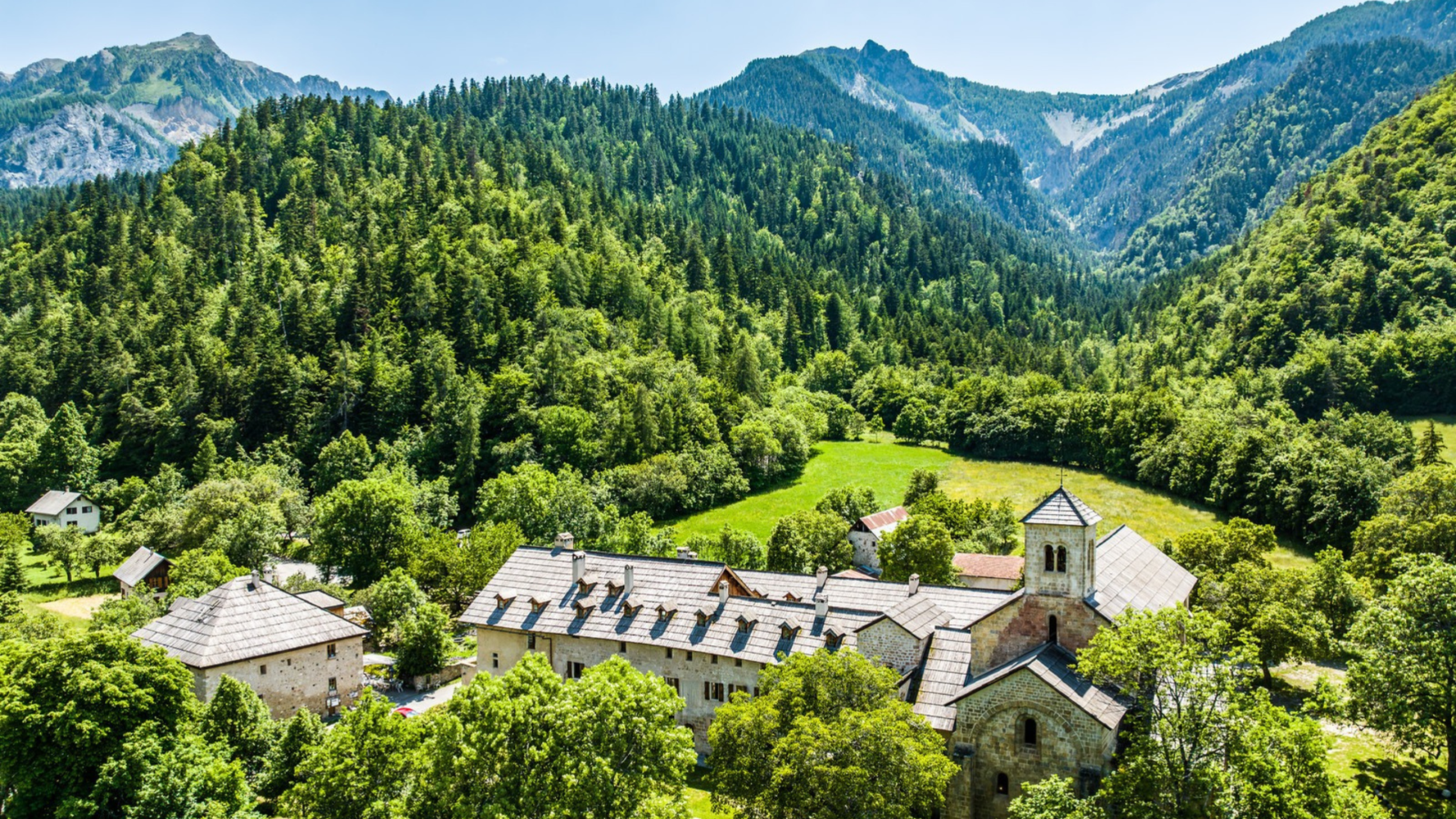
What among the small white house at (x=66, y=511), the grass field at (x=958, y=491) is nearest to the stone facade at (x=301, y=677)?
the grass field at (x=958, y=491)

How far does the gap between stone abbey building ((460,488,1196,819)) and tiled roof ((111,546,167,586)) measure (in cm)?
3906

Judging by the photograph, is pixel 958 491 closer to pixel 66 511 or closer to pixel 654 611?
pixel 654 611

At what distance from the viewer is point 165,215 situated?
14725cm

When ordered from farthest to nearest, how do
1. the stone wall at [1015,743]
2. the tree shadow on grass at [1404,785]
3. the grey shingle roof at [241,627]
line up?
the grey shingle roof at [241,627]
the tree shadow on grass at [1404,785]
the stone wall at [1015,743]

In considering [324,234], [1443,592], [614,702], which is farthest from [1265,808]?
[324,234]

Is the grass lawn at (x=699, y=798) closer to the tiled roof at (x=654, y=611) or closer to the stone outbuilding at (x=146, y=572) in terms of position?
the tiled roof at (x=654, y=611)

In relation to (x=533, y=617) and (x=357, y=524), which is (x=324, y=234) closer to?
(x=357, y=524)

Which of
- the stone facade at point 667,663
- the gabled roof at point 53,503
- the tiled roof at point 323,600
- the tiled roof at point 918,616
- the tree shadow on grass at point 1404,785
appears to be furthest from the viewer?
the gabled roof at point 53,503

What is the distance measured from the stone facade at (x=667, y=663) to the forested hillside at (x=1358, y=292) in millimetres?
104893

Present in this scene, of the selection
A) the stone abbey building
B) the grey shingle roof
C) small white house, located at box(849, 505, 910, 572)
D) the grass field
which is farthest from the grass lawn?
the grass field

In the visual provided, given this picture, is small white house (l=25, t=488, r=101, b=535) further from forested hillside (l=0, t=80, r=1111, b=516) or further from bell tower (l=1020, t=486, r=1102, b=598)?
bell tower (l=1020, t=486, r=1102, b=598)

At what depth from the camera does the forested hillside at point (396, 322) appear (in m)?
110

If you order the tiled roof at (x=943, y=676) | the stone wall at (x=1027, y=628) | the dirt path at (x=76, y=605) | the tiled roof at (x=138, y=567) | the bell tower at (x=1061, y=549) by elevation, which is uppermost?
the bell tower at (x=1061, y=549)

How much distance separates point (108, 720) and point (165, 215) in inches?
5424
